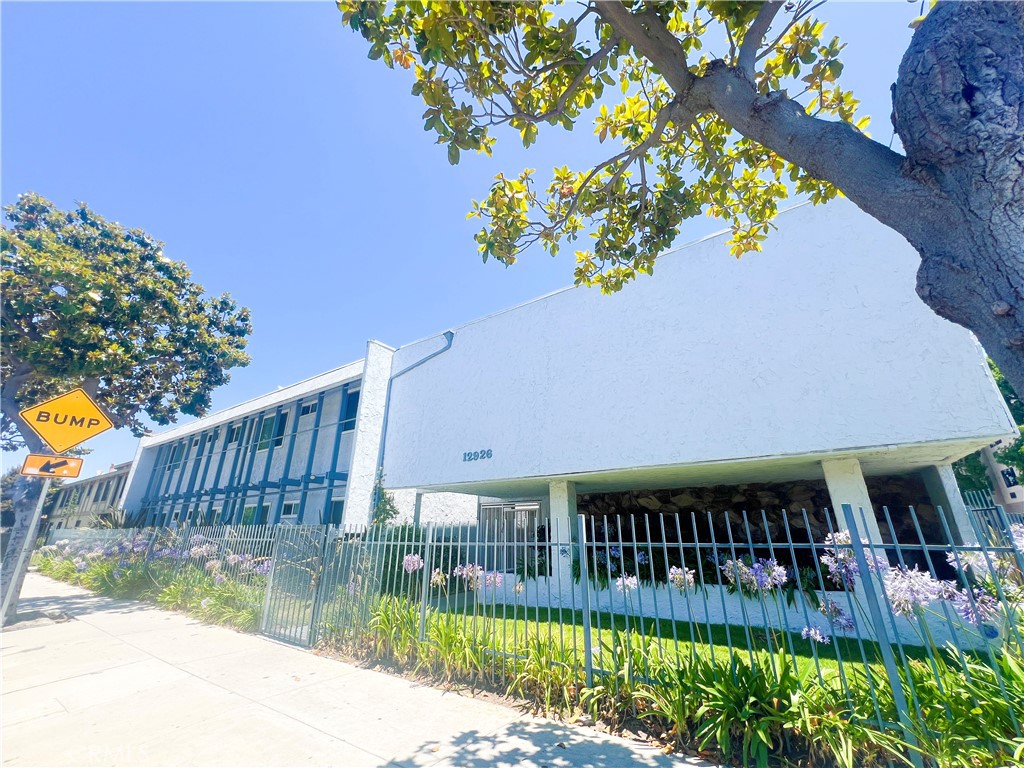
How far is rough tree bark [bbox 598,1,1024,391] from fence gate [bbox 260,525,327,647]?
27.2 feet

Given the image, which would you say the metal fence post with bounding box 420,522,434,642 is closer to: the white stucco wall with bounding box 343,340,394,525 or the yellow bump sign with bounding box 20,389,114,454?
the yellow bump sign with bounding box 20,389,114,454

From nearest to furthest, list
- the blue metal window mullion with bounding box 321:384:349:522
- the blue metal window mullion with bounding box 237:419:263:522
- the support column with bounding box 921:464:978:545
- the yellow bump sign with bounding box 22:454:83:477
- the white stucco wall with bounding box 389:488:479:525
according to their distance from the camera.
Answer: the yellow bump sign with bounding box 22:454:83:477
the support column with bounding box 921:464:978:545
the white stucco wall with bounding box 389:488:479:525
the blue metal window mullion with bounding box 321:384:349:522
the blue metal window mullion with bounding box 237:419:263:522

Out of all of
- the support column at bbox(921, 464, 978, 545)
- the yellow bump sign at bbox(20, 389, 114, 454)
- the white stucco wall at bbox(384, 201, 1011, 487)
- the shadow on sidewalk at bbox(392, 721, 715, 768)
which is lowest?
the shadow on sidewalk at bbox(392, 721, 715, 768)

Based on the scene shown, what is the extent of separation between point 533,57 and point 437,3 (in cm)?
117

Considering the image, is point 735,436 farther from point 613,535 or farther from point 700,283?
point 613,535

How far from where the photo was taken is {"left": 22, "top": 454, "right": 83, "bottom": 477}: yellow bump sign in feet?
25.0

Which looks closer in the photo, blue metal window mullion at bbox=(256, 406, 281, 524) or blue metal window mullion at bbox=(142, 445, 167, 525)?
blue metal window mullion at bbox=(256, 406, 281, 524)

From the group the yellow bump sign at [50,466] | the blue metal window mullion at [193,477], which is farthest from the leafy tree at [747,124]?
the blue metal window mullion at [193,477]

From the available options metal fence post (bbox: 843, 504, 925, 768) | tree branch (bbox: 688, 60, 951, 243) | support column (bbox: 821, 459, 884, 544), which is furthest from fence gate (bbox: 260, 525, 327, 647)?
support column (bbox: 821, 459, 884, 544)

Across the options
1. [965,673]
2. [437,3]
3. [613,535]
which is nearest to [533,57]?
[437,3]

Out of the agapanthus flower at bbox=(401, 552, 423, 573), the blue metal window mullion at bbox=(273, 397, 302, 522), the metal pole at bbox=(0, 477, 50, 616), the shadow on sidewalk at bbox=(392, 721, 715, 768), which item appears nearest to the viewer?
the shadow on sidewalk at bbox=(392, 721, 715, 768)

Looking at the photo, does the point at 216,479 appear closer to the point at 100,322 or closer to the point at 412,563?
the point at 100,322

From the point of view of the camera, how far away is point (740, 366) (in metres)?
8.57

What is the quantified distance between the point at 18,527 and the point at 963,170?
15.4 m
